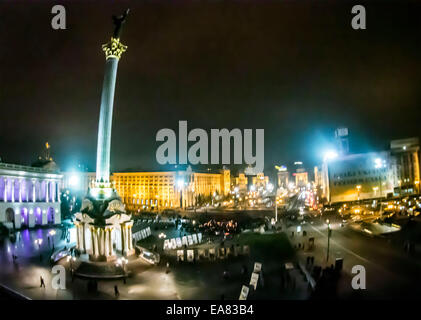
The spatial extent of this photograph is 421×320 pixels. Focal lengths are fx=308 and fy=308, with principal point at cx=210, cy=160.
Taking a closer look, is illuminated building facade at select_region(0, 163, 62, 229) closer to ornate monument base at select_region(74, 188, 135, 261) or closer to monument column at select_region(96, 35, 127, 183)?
ornate monument base at select_region(74, 188, 135, 261)

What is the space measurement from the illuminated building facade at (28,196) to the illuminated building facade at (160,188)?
34814 millimetres

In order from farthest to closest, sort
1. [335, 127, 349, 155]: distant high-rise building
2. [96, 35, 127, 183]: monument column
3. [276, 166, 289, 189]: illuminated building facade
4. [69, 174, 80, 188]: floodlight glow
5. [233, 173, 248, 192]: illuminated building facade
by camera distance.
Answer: [233, 173, 248, 192]: illuminated building facade → [276, 166, 289, 189]: illuminated building facade → [69, 174, 80, 188]: floodlight glow → [335, 127, 349, 155]: distant high-rise building → [96, 35, 127, 183]: monument column

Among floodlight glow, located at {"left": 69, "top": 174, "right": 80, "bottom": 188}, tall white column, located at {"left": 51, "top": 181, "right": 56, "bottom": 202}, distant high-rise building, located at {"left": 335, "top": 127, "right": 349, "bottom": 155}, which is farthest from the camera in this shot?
floodlight glow, located at {"left": 69, "top": 174, "right": 80, "bottom": 188}

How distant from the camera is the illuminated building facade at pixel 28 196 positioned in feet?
164

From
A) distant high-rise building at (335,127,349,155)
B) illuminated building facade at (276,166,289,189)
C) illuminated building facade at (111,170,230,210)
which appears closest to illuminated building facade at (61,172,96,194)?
illuminated building facade at (111,170,230,210)

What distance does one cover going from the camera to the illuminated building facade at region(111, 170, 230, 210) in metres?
97.1

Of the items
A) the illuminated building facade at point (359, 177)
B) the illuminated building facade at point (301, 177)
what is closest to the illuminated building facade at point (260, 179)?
the illuminated building facade at point (301, 177)

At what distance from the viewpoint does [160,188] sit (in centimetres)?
9894

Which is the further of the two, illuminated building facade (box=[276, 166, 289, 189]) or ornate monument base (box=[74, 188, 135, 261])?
illuminated building facade (box=[276, 166, 289, 189])

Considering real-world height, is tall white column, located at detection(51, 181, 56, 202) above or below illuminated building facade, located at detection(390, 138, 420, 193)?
below

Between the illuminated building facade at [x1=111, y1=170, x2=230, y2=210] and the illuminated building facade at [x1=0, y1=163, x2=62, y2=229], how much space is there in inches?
1371

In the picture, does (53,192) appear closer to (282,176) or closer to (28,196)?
(28,196)

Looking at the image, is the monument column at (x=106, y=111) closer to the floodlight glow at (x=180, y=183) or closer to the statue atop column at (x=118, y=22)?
the statue atop column at (x=118, y=22)

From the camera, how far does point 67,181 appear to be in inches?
4385
